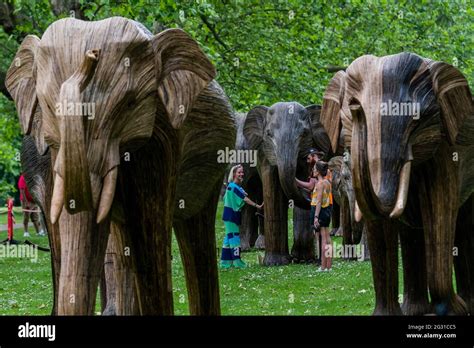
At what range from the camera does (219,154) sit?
983 cm

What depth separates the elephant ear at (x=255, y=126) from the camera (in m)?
19.3

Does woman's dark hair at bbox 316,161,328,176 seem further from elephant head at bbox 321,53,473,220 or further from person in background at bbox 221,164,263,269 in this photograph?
elephant head at bbox 321,53,473,220

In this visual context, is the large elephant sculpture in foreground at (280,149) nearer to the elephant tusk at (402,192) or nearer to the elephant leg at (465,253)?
the elephant leg at (465,253)

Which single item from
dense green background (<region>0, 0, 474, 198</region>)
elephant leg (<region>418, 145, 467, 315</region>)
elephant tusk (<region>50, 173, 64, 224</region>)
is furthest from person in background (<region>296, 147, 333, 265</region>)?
elephant tusk (<region>50, 173, 64, 224</region>)

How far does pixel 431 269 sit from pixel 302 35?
16.0m

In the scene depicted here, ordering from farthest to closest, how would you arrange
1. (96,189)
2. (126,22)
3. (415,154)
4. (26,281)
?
(26,281)
(415,154)
(126,22)
(96,189)

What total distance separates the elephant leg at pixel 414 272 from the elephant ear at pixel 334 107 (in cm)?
110

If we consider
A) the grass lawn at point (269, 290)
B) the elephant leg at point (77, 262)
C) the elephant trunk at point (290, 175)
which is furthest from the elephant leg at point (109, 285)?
the elephant trunk at point (290, 175)

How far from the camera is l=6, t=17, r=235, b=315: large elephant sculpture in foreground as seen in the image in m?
7.19

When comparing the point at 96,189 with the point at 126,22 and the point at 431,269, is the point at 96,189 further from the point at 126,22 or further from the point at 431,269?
the point at 431,269

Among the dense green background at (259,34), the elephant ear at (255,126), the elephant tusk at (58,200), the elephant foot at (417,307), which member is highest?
the dense green background at (259,34)

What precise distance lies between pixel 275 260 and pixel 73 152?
38.3ft

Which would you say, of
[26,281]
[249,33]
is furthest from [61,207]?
[249,33]

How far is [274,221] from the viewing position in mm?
18641
